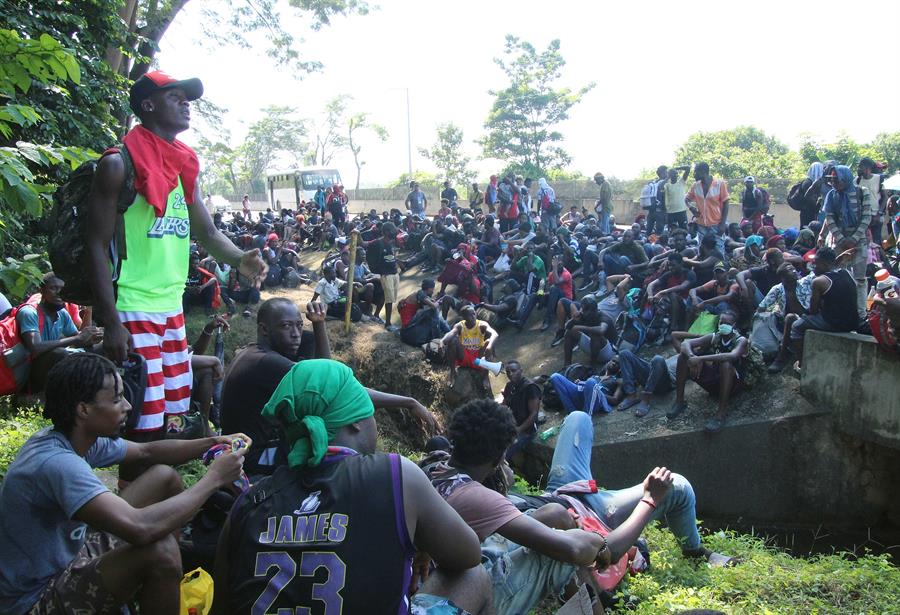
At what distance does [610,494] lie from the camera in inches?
155

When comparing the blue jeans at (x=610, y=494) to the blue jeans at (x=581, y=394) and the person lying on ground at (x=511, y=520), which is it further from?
the blue jeans at (x=581, y=394)

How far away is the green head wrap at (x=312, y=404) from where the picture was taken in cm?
215

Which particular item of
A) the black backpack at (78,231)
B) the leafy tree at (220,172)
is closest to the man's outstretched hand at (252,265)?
the black backpack at (78,231)

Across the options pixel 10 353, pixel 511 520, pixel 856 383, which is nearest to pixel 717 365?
pixel 856 383

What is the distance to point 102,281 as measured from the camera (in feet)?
8.92

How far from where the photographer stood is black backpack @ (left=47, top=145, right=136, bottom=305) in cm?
279

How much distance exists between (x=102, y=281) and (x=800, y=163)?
26522 millimetres

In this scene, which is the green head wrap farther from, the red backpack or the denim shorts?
the red backpack

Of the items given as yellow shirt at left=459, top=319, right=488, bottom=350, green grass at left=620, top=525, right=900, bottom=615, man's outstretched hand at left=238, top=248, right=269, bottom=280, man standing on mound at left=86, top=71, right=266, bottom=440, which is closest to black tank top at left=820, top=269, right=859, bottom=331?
green grass at left=620, top=525, right=900, bottom=615

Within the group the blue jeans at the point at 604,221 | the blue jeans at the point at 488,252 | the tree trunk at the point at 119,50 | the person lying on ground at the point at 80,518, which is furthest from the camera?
the blue jeans at the point at 604,221

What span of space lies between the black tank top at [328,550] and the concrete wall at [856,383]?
23.2 ft

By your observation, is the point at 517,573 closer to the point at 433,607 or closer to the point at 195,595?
the point at 433,607

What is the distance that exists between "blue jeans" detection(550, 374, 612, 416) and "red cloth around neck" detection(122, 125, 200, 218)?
7.33 m

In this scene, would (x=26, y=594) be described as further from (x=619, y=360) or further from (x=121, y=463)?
(x=619, y=360)
